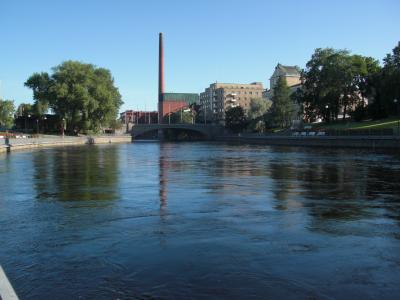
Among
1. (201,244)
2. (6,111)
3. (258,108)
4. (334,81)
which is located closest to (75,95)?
(6,111)

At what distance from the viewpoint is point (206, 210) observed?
1348cm

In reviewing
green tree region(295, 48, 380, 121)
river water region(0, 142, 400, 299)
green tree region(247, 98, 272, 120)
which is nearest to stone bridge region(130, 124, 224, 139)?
green tree region(247, 98, 272, 120)

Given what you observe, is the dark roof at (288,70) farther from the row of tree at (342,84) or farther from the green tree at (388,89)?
the green tree at (388,89)

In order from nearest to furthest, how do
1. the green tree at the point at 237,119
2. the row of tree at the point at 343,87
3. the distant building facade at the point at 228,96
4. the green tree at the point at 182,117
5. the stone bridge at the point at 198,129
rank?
the row of tree at the point at 343,87 < the green tree at the point at 237,119 < the stone bridge at the point at 198,129 < the green tree at the point at 182,117 < the distant building facade at the point at 228,96

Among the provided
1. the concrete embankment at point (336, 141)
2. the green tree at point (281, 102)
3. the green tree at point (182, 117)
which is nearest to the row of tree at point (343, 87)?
the green tree at point (281, 102)

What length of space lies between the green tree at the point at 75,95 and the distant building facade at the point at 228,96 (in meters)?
81.8

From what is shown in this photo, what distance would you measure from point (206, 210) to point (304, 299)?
23.6 feet

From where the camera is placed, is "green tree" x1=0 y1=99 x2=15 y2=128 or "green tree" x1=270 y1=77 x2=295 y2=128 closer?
"green tree" x1=0 y1=99 x2=15 y2=128

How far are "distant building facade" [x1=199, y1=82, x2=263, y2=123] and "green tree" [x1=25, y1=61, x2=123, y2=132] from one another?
268ft

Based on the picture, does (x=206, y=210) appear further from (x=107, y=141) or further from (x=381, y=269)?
(x=107, y=141)

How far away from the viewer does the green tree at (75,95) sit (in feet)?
320

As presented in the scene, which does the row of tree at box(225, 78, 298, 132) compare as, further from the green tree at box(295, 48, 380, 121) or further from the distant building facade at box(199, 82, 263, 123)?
the distant building facade at box(199, 82, 263, 123)

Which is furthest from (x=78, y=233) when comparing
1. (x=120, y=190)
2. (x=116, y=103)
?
(x=116, y=103)

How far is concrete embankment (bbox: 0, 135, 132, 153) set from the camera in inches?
2339
